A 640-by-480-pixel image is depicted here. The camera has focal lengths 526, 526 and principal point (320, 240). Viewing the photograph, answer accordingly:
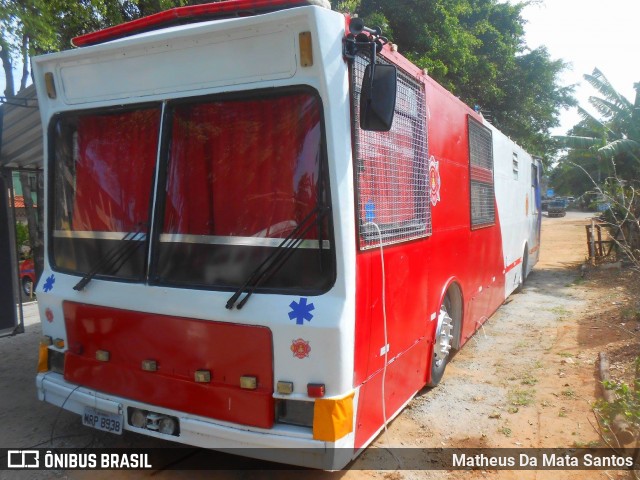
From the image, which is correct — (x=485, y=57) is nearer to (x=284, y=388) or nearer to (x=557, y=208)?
(x=284, y=388)

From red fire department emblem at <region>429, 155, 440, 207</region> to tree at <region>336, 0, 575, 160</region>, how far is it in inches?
226

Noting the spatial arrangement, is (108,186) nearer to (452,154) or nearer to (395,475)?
(395,475)

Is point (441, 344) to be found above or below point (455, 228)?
below

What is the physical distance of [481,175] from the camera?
22.2 feet

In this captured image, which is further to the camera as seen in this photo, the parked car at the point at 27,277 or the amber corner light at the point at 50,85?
the parked car at the point at 27,277

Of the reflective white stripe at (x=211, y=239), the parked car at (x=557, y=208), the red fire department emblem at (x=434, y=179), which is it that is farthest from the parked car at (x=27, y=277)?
the parked car at (x=557, y=208)

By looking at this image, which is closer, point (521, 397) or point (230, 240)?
point (230, 240)

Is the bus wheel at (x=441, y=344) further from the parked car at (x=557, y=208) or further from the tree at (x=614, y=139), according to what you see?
the parked car at (x=557, y=208)

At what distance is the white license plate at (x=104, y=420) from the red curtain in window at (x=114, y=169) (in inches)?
51.0

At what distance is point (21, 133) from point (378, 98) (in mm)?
5041

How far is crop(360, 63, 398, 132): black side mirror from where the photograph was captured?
3080 mm

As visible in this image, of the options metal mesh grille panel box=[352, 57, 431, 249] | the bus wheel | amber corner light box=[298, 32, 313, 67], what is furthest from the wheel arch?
amber corner light box=[298, 32, 313, 67]

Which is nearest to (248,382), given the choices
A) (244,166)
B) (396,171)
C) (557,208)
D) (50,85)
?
(244,166)

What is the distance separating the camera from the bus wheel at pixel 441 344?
5.09 metres
